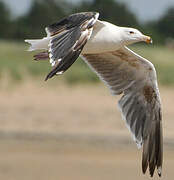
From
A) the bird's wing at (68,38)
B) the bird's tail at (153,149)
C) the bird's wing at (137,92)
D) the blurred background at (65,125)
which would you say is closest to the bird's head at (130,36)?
the bird's wing at (137,92)

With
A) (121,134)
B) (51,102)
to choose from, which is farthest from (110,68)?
(51,102)

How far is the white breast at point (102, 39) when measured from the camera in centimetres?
721

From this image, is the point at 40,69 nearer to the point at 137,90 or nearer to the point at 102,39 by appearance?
the point at 137,90

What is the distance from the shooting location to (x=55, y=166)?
37.5 ft

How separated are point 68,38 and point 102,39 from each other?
2.06 feet

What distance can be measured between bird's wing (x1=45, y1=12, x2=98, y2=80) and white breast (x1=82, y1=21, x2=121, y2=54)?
343mm

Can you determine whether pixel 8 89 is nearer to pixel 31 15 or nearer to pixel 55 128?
pixel 55 128

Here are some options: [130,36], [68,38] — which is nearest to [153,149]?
[130,36]

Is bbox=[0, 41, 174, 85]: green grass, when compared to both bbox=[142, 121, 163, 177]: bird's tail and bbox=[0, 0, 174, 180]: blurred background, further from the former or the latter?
bbox=[142, 121, 163, 177]: bird's tail

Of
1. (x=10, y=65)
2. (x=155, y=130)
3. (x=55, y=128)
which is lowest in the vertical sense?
(x=10, y=65)

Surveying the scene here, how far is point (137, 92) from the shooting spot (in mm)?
8234

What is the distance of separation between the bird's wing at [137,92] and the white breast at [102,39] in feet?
2.24

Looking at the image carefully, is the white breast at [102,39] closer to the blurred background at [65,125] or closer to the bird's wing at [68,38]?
the bird's wing at [68,38]

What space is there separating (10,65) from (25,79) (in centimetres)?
85
